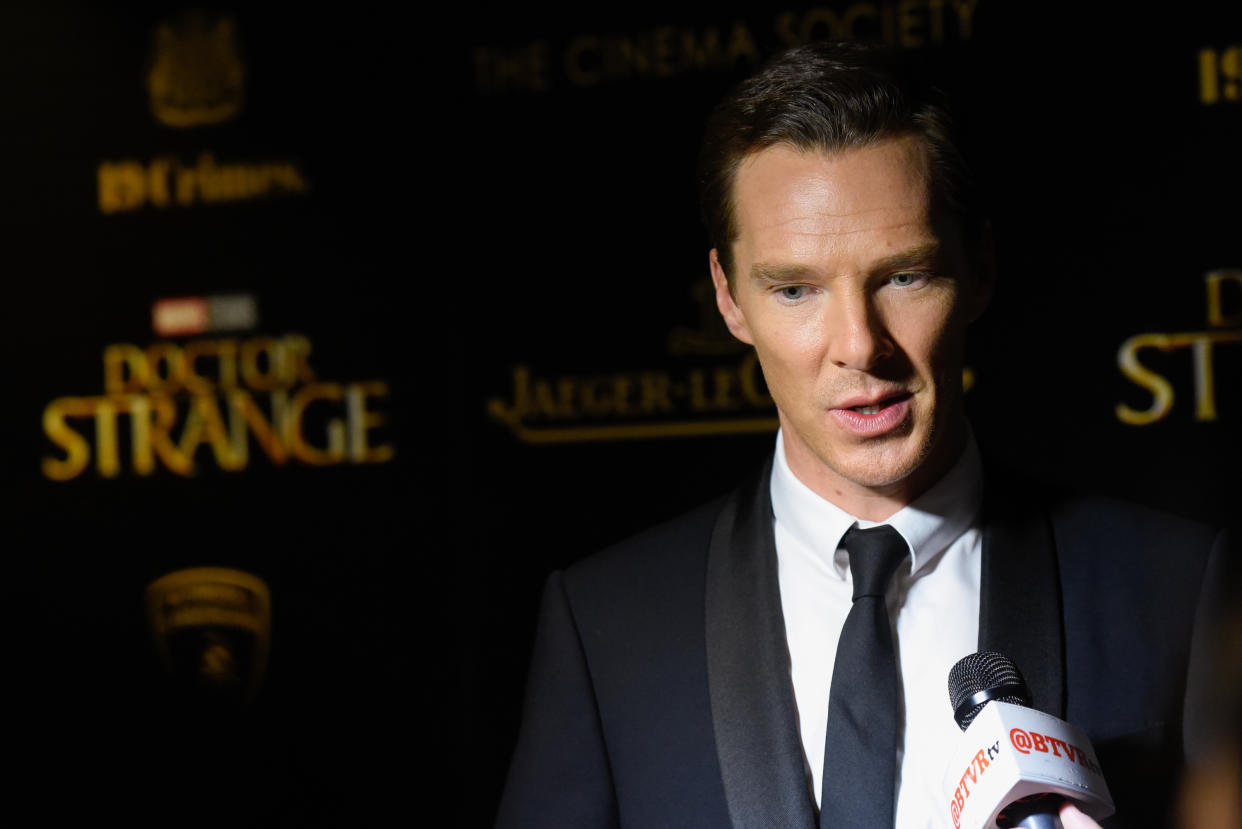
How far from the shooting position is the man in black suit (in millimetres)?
1252

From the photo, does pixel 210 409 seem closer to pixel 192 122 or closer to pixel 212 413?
pixel 212 413

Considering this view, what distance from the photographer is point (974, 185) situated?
4.39ft

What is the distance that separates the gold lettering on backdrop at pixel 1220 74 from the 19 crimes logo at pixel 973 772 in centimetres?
169

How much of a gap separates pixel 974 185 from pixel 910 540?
1.15ft

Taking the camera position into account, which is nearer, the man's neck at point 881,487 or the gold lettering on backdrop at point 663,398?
the man's neck at point 881,487

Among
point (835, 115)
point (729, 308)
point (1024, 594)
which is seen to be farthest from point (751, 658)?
point (835, 115)

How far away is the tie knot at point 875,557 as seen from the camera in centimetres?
129

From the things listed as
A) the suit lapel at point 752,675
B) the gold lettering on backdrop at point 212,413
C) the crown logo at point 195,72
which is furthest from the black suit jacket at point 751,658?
the crown logo at point 195,72

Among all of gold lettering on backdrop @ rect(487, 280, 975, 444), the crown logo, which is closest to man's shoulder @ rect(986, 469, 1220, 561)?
gold lettering on backdrop @ rect(487, 280, 975, 444)

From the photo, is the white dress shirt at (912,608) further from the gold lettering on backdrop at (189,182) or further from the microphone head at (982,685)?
the gold lettering on backdrop at (189,182)

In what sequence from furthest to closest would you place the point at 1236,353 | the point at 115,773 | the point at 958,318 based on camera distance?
the point at 115,773, the point at 1236,353, the point at 958,318

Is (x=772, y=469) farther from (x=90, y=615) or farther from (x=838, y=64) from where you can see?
(x=90, y=615)

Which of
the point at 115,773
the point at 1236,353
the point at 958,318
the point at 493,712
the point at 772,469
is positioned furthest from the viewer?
the point at 115,773

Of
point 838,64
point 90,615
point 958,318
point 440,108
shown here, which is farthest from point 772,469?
point 90,615
